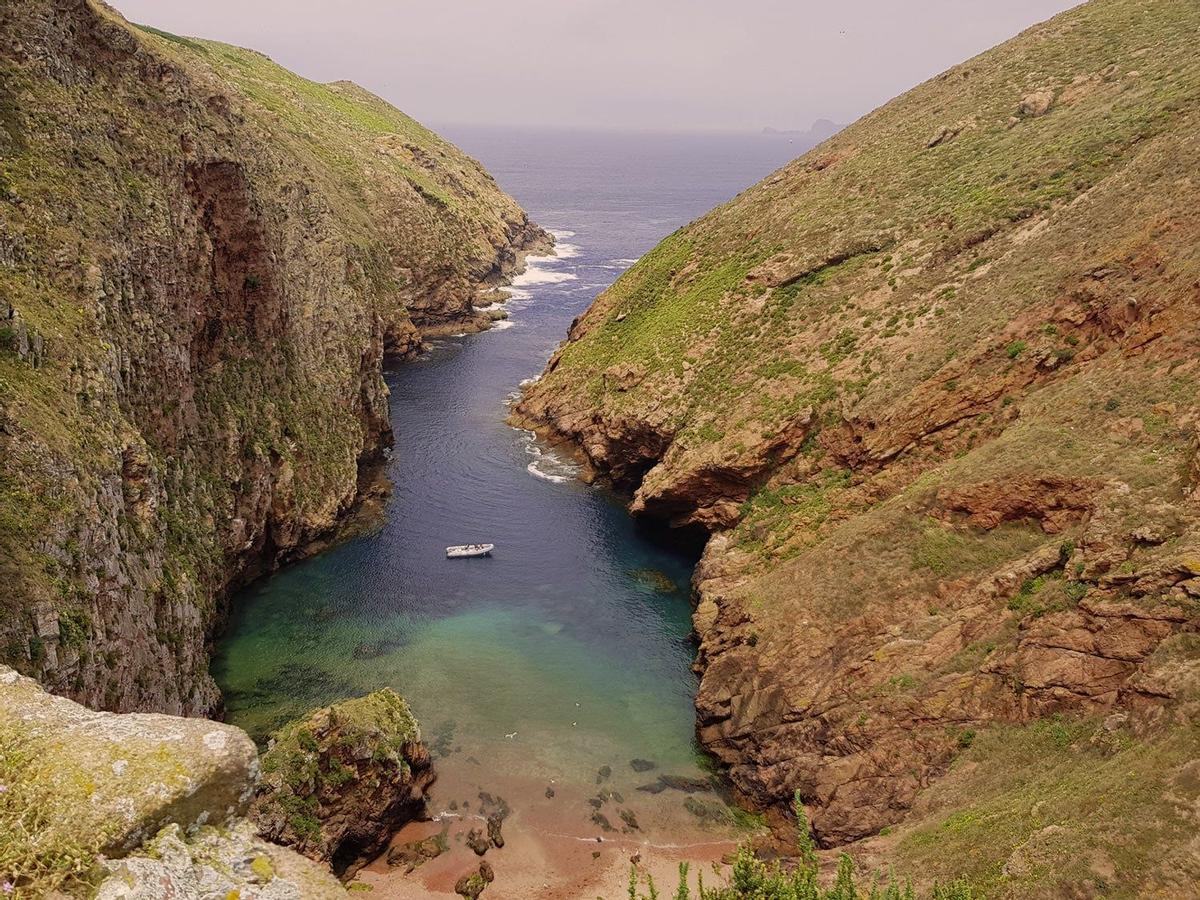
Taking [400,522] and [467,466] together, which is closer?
[400,522]

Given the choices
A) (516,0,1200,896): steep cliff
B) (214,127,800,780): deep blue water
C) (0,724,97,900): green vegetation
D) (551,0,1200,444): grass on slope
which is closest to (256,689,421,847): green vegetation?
(214,127,800,780): deep blue water

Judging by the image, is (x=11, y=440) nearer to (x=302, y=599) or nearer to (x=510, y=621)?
(x=302, y=599)

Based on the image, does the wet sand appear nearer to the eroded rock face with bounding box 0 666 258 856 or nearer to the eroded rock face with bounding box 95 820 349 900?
the eroded rock face with bounding box 0 666 258 856

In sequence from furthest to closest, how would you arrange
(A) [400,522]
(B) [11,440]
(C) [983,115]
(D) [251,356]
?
(C) [983,115] < (A) [400,522] < (D) [251,356] < (B) [11,440]

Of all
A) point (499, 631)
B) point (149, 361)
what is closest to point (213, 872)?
point (149, 361)

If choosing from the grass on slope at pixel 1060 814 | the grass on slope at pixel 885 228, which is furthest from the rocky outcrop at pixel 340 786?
the grass on slope at pixel 885 228

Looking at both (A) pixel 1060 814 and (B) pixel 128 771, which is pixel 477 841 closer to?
(A) pixel 1060 814

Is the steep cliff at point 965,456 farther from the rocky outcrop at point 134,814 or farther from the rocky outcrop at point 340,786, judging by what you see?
the rocky outcrop at point 134,814

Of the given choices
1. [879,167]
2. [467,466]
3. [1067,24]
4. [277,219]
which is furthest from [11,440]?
[1067,24]
